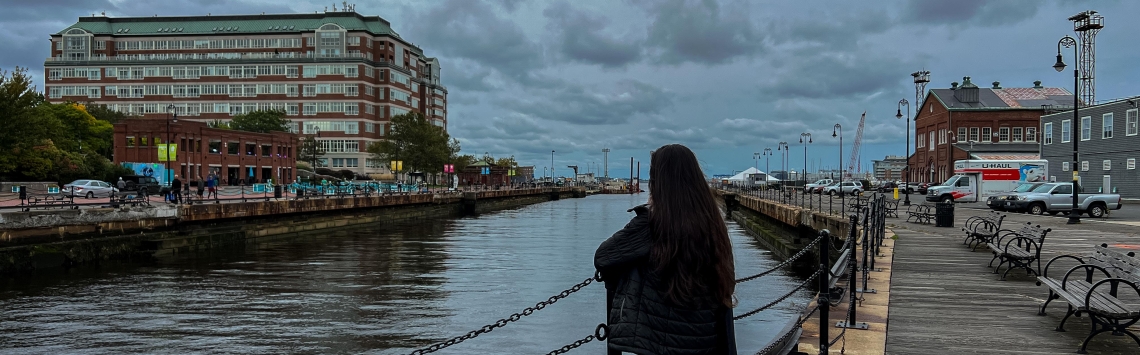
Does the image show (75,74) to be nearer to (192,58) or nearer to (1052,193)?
(192,58)

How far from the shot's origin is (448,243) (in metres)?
35.2

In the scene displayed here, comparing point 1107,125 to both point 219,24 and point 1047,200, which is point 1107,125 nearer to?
point 1047,200

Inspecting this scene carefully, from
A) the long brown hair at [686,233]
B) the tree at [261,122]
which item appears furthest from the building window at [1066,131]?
the tree at [261,122]

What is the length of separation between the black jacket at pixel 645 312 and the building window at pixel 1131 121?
50.6 metres

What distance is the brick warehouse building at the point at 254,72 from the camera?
108m

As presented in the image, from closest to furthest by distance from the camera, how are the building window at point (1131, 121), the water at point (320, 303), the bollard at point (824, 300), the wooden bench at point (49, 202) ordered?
the bollard at point (824, 300) → the water at point (320, 303) → the wooden bench at point (49, 202) → the building window at point (1131, 121)

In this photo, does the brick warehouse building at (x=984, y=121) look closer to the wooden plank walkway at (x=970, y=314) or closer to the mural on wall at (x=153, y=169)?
the wooden plank walkway at (x=970, y=314)

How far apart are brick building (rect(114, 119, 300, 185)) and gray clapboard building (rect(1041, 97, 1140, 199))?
2574 inches

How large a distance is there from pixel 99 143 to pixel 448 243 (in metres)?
63.8

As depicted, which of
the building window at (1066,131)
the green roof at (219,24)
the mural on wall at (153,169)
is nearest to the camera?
the building window at (1066,131)

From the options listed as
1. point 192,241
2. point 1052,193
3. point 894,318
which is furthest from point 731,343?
point 1052,193

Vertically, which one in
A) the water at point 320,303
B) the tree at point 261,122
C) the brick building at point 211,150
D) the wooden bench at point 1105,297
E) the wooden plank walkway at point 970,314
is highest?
the tree at point 261,122

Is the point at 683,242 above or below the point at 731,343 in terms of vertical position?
above

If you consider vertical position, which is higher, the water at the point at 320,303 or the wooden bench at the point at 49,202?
the wooden bench at the point at 49,202
